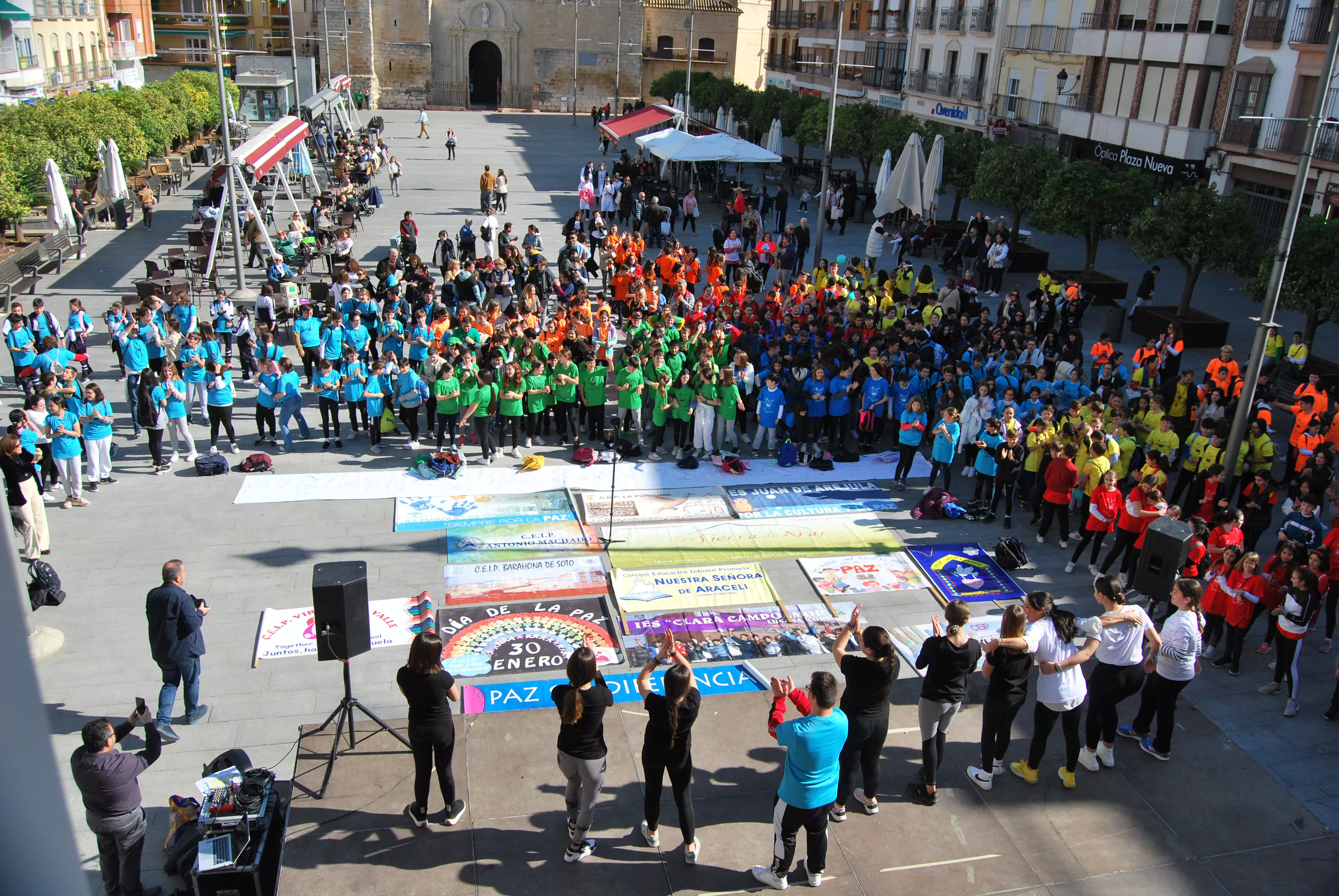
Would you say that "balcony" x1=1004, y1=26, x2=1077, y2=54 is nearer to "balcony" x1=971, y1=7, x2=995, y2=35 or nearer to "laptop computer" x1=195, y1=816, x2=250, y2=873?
"balcony" x1=971, y1=7, x2=995, y2=35

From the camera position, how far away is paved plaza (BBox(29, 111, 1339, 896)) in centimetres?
650

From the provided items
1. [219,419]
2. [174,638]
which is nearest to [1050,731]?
[174,638]

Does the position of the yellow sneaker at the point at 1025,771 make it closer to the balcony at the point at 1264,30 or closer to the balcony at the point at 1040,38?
the balcony at the point at 1264,30

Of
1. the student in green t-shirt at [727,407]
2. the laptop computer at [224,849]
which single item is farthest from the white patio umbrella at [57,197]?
the laptop computer at [224,849]

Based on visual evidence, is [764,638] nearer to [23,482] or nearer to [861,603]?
[861,603]

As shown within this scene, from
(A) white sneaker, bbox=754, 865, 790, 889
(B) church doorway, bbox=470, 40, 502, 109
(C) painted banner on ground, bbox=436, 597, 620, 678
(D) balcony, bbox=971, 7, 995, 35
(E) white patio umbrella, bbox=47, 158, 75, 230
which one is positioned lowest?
(C) painted banner on ground, bbox=436, 597, 620, 678

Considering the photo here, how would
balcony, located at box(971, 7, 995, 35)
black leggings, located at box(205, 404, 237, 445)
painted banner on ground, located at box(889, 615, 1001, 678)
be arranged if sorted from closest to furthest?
painted banner on ground, located at box(889, 615, 1001, 678) → black leggings, located at box(205, 404, 237, 445) → balcony, located at box(971, 7, 995, 35)

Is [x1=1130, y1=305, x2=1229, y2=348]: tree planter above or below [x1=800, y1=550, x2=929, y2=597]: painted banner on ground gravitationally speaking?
above

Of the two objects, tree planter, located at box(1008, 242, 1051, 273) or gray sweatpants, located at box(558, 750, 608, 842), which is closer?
gray sweatpants, located at box(558, 750, 608, 842)

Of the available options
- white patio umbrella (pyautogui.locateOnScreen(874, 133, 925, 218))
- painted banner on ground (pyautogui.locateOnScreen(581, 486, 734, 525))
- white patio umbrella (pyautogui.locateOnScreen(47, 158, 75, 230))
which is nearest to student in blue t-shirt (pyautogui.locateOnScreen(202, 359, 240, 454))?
painted banner on ground (pyautogui.locateOnScreen(581, 486, 734, 525))

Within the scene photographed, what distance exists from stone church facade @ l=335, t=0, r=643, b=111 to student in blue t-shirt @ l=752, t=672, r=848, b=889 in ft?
219

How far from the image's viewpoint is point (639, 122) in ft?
117

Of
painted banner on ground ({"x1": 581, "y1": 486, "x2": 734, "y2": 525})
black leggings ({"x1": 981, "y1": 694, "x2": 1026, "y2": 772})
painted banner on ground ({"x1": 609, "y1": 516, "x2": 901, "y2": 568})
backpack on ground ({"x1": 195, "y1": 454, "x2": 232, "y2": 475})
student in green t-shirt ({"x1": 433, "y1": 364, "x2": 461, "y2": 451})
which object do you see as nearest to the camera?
black leggings ({"x1": 981, "y1": 694, "x2": 1026, "y2": 772})

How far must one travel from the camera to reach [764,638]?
10078mm
